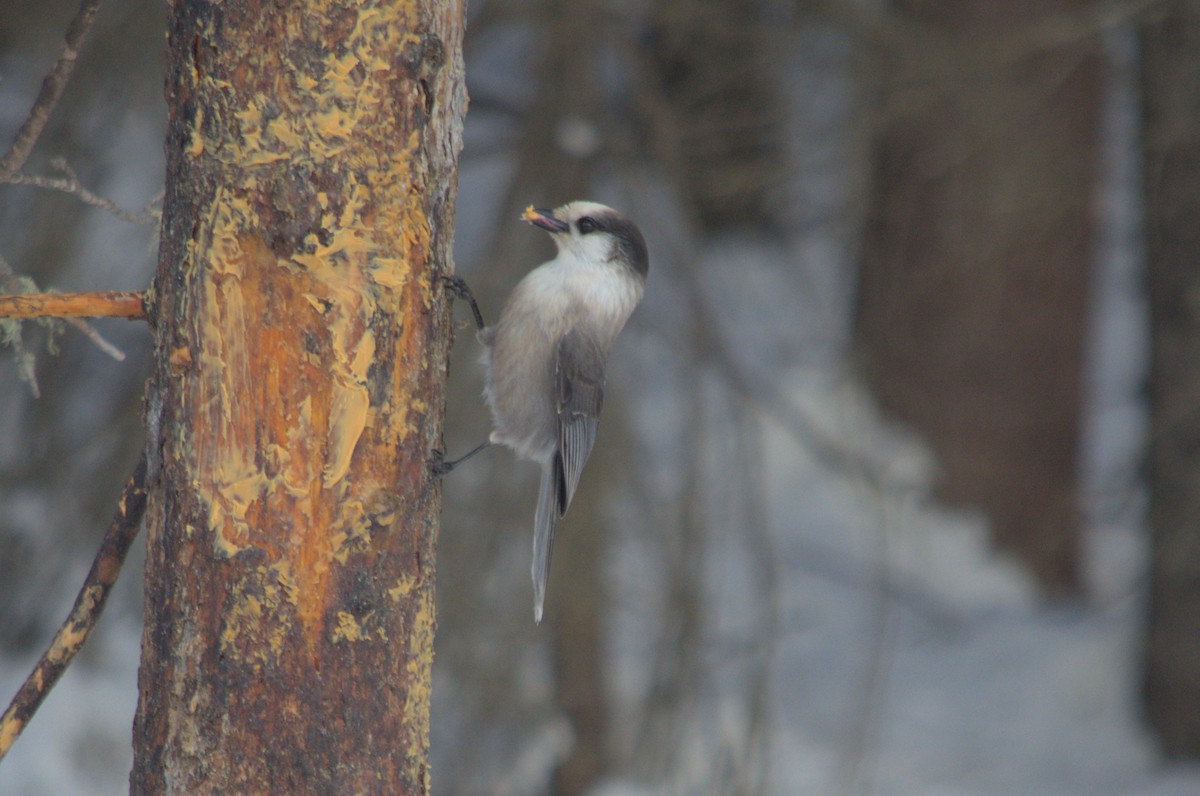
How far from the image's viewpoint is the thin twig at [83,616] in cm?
165

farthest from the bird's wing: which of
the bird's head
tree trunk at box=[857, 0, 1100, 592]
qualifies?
tree trunk at box=[857, 0, 1100, 592]

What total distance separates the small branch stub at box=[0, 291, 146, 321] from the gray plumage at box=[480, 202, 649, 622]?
1.18 metres

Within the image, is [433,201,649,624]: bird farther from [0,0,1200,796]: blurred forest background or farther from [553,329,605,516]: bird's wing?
[0,0,1200,796]: blurred forest background

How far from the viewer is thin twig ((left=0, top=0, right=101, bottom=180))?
5.61ft

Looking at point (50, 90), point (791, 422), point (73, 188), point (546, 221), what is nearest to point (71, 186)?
point (73, 188)

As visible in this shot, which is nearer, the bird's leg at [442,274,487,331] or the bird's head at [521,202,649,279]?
the bird's leg at [442,274,487,331]

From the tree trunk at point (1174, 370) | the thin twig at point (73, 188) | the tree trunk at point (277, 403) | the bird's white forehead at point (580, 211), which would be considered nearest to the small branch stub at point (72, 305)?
the tree trunk at point (277, 403)

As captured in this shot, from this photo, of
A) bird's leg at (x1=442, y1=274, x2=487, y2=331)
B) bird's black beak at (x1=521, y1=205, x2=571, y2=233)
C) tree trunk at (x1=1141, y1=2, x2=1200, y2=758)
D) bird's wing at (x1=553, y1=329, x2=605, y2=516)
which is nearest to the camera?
bird's leg at (x1=442, y1=274, x2=487, y2=331)

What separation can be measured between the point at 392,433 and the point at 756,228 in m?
6.81

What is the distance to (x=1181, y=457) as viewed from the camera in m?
5.25

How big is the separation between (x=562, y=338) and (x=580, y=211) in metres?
0.30

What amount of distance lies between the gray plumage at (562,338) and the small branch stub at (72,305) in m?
1.18

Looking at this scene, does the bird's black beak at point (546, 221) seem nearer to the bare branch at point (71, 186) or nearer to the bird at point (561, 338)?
the bird at point (561, 338)

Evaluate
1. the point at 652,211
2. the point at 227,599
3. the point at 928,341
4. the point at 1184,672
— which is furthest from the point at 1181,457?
the point at 227,599
